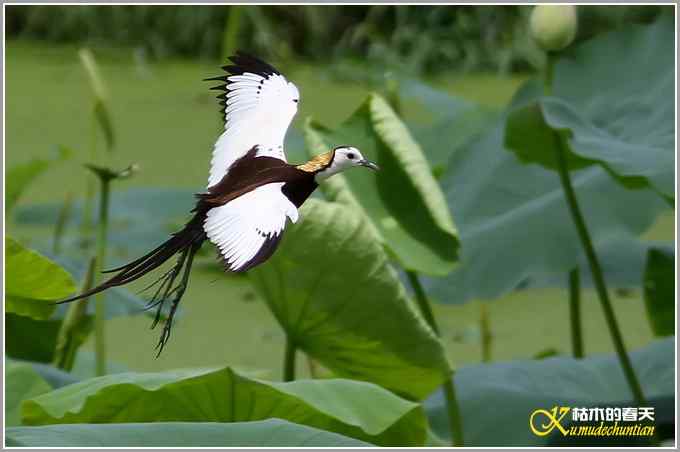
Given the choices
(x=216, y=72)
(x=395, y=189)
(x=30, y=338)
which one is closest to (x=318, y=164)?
(x=395, y=189)

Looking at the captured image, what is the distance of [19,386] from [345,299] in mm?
344

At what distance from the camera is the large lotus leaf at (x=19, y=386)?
1.26 meters

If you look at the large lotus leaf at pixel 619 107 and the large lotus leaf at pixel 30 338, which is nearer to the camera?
the large lotus leaf at pixel 619 107

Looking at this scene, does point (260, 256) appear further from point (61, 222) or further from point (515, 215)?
point (61, 222)

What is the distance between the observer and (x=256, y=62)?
790mm

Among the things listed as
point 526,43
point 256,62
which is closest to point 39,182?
point 526,43

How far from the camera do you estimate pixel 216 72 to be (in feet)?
8.12

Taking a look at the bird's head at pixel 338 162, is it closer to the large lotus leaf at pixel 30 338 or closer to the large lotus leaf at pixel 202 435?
the large lotus leaf at pixel 202 435

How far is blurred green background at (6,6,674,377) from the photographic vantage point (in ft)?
7.42

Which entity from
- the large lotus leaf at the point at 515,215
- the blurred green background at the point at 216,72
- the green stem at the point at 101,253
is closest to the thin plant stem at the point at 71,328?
the green stem at the point at 101,253

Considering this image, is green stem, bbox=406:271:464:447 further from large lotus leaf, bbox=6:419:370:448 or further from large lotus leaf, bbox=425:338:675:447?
large lotus leaf, bbox=6:419:370:448

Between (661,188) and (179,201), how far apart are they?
51.6 inches

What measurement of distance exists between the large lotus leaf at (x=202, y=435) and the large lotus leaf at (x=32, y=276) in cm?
16

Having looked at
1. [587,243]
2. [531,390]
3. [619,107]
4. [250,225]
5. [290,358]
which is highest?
[250,225]
